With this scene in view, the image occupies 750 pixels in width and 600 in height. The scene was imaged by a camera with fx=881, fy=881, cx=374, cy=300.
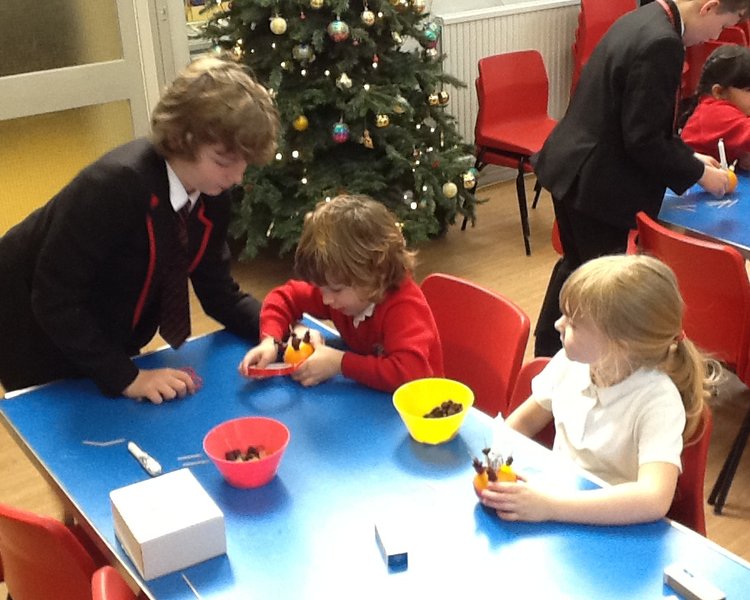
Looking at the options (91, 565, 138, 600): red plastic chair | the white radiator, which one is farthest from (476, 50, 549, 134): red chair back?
(91, 565, 138, 600): red plastic chair

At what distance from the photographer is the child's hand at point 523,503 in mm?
1309

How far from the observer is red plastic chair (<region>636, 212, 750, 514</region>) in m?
2.17

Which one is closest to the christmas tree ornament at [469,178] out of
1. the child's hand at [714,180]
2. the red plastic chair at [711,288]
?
the child's hand at [714,180]

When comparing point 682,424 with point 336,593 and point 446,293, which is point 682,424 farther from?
point 446,293

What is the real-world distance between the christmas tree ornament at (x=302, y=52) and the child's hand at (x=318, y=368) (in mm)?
2151

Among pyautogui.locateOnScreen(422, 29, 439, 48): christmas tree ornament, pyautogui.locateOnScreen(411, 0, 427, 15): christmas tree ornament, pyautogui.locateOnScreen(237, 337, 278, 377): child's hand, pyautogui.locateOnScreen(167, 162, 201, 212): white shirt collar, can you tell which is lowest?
pyautogui.locateOnScreen(237, 337, 278, 377): child's hand

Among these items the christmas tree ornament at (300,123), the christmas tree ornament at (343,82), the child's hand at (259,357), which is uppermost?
the christmas tree ornament at (343,82)

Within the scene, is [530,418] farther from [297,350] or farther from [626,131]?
[626,131]

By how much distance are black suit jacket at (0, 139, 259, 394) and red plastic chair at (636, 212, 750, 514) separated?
114 centimetres

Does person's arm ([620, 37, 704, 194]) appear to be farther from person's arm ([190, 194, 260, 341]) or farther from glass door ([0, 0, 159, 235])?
glass door ([0, 0, 159, 235])

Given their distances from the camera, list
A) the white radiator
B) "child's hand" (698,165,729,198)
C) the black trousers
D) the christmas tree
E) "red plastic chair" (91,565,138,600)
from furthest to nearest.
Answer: the white radiator, the christmas tree, the black trousers, "child's hand" (698,165,729,198), "red plastic chair" (91,565,138,600)

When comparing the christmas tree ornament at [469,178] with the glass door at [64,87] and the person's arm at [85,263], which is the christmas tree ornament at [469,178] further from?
the person's arm at [85,263]

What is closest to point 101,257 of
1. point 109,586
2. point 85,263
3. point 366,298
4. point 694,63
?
point 85,263

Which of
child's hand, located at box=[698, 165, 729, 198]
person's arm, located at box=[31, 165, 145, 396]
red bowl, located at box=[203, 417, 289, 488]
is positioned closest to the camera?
red bowl, located at box=[203, 417, 289, 488]
